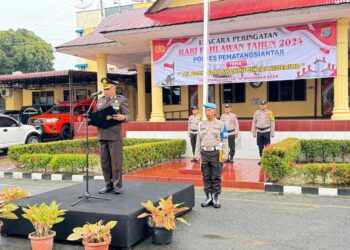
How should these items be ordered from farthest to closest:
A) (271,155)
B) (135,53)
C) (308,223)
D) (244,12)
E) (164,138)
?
(135,53) → (164,138) → (244,12) → (271,155) → (308,223)

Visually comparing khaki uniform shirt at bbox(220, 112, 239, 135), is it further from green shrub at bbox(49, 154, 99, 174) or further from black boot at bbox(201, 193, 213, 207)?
black boot at bbox(201, 193, 213, 207)

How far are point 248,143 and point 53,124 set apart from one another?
374 inches

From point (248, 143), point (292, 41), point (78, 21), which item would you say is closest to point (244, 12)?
point (292, 41)

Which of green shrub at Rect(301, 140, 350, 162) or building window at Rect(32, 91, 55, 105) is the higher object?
building window at Rect(32, 91, 55, 105)

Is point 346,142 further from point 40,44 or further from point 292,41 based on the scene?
point 40,44

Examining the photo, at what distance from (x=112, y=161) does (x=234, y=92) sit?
14.5 m

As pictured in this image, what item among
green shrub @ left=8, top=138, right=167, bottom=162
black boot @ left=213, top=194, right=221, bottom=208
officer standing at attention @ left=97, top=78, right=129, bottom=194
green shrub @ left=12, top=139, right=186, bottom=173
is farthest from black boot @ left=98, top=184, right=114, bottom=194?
green shrub @ left=8, top=138, right=167, bottom=162

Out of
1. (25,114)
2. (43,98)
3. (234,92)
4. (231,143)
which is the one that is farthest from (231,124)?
(43,98)

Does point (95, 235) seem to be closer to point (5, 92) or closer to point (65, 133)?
point (65, 133)

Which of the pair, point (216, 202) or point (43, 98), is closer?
point (216, 202)

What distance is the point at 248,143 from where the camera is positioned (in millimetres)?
13273

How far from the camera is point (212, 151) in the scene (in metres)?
7.18

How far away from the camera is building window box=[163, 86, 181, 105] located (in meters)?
22.5

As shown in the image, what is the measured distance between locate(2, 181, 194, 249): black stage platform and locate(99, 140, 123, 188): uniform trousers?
0.82 feet
